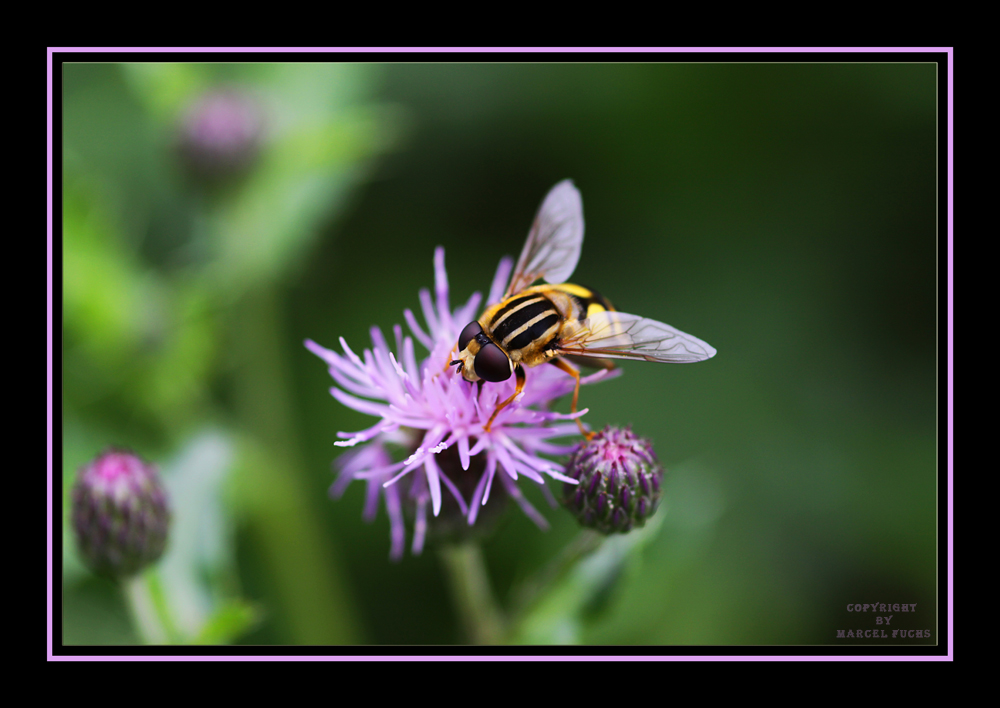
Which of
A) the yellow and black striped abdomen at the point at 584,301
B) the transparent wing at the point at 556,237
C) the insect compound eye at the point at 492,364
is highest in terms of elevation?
the transparent wing at the point at 556,237

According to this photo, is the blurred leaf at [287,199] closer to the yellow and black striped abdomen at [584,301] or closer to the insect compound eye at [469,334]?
the yellow and black striped abdomen at [584,301]

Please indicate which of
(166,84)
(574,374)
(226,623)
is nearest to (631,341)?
(574,374)

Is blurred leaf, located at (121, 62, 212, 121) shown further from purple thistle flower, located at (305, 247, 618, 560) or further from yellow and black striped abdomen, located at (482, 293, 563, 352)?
yellow and black striped abdomen, located at (482, 293, 563, 352)

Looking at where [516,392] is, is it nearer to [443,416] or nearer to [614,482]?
[443,416]

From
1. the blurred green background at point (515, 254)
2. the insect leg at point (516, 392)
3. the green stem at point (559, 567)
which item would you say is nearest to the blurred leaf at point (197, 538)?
the blurred green background at point (515, 254)

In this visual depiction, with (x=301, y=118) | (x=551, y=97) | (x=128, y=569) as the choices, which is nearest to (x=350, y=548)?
(x=128, y=569)

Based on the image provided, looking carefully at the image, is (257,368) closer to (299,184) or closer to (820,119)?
(299,184)
